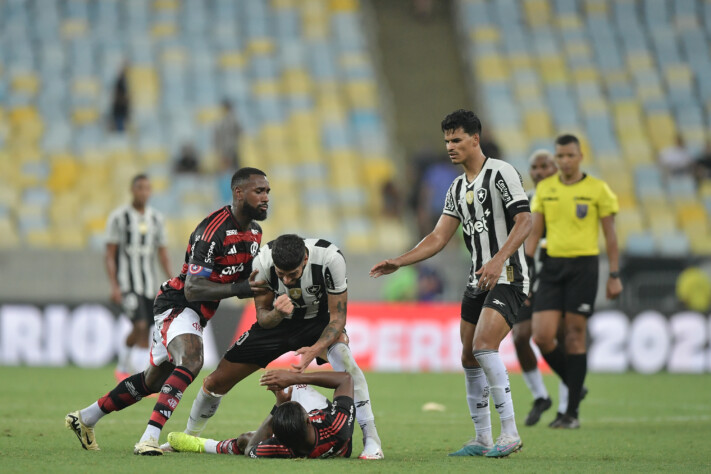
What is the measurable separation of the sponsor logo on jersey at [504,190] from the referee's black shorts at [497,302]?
0.62 metres

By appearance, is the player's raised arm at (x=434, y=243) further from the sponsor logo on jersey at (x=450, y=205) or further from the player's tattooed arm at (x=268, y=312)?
the player's tattooed arm at (x=268, y=312)

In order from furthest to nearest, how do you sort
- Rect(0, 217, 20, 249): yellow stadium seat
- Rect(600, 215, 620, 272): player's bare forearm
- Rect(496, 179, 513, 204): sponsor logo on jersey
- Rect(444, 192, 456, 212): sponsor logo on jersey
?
Rect(0, 217, 20, 249): yellow stadium seat → Rect(600, 215, 620, 272): player's bare forearm → Rect(444, 192, 456, 212): sponsor logo on jersey → Rect(496, 179, 513, 204): sponsor logo on jersey

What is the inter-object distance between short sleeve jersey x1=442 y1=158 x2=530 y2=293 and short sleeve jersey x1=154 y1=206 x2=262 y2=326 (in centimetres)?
157

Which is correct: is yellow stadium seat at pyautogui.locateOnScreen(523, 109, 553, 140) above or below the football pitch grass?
above

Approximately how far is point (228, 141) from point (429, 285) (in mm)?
5266

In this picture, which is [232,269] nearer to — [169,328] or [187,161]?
[169,328]

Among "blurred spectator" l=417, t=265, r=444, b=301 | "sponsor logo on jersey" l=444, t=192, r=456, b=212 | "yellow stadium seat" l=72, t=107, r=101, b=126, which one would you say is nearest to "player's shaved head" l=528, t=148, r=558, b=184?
"sponsor logo on jersey" l=444, t=192, r=456, b=212

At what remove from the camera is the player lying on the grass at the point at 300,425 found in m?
7.12

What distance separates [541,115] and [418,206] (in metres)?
4.94

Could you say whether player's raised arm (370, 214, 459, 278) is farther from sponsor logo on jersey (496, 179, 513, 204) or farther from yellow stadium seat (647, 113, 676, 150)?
yellow stadium seat (647, 113, 676, 150)

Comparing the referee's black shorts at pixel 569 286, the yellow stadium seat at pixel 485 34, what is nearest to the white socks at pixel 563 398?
the referee's black shorts at pixel 569 286

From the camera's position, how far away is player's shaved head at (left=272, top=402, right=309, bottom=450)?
7.07m

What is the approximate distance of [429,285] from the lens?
19188mm

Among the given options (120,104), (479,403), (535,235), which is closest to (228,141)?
(120,104)
